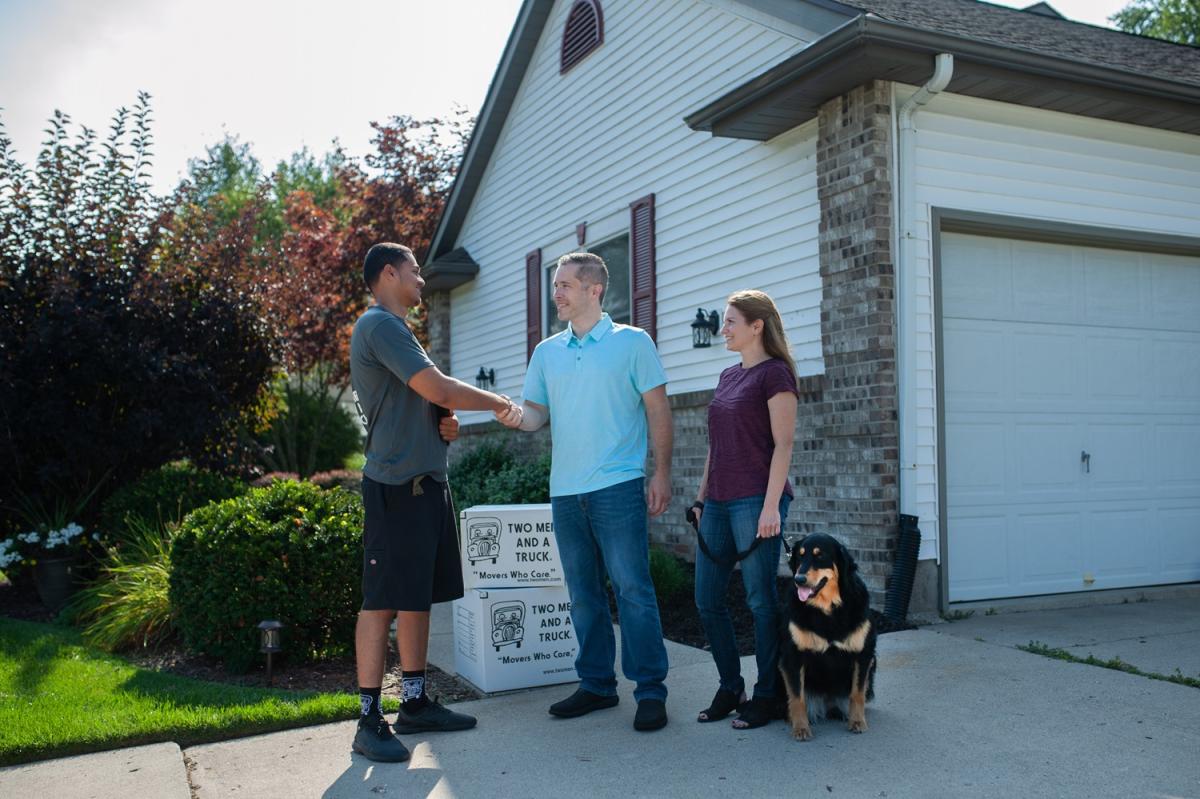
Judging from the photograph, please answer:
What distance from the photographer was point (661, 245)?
377 inches

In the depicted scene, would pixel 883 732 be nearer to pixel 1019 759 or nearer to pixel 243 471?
pixel 1019 759

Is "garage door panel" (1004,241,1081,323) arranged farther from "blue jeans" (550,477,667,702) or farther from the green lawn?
the green lawn

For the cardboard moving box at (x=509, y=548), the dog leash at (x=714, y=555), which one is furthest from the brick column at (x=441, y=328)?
the dog leash at (x=714, y=555)

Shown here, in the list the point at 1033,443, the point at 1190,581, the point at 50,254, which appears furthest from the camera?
the point at 50,254

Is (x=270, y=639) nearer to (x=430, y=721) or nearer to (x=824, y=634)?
(x=430, y=721)

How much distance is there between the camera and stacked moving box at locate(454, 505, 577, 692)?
5.04m

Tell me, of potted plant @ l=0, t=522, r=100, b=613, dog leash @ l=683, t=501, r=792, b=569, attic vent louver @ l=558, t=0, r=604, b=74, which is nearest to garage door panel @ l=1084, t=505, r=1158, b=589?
dog leash @ l=683, t=501, r=792, b=569

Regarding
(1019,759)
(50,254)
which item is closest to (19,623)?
(50,254)

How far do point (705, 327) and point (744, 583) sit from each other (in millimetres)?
4618

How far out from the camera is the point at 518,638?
5.08m

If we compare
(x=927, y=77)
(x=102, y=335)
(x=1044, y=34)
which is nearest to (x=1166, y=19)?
(x=1044, y=34)

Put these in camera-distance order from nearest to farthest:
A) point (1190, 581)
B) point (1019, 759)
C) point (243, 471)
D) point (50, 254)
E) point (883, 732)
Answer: point (1019, 759) < point (883, 732) < point (1190, 581) < point (50, 254) < point (243, 471)

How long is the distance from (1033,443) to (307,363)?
1264 cm

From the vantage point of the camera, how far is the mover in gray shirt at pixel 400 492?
414 cm
